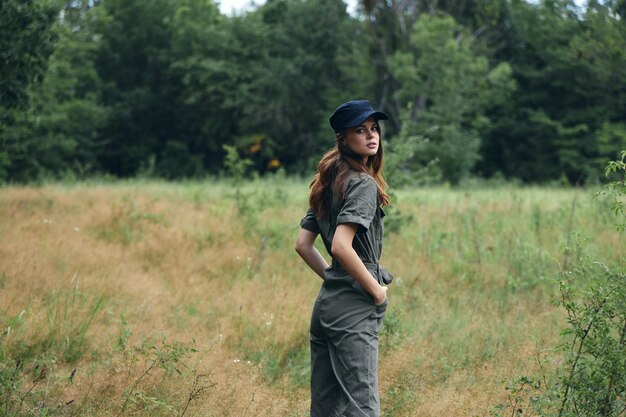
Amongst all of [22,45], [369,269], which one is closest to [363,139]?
[369,269]

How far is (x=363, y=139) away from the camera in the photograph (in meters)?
3.76

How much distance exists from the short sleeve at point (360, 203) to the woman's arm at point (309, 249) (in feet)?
1.50

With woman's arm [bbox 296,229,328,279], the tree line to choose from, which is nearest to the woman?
woman's arm [bbox 296,229,328,279]

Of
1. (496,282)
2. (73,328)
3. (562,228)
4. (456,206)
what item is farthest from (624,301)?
(456,206)

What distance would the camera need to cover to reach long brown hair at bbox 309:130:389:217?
3744 millimetres

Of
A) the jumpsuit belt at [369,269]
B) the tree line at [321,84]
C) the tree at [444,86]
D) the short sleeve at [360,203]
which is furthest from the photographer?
the tree line at [321,84]

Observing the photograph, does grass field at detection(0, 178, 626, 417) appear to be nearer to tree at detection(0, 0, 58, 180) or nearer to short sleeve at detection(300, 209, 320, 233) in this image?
short sleeve at detection(300, 209, 320, 233)

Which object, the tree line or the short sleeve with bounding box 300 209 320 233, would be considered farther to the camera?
the tree line

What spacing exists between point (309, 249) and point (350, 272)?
59 cm

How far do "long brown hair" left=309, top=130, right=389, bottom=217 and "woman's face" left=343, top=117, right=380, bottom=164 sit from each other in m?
0.04

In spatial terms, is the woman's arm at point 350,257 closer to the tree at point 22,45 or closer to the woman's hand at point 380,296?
the woman's hand at point 380,296

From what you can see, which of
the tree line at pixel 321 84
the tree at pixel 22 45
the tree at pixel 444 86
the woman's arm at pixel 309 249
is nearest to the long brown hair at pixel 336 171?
the woman's arm at pixel 309 249

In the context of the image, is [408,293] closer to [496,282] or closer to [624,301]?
[496,282]

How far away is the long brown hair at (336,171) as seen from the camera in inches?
147
